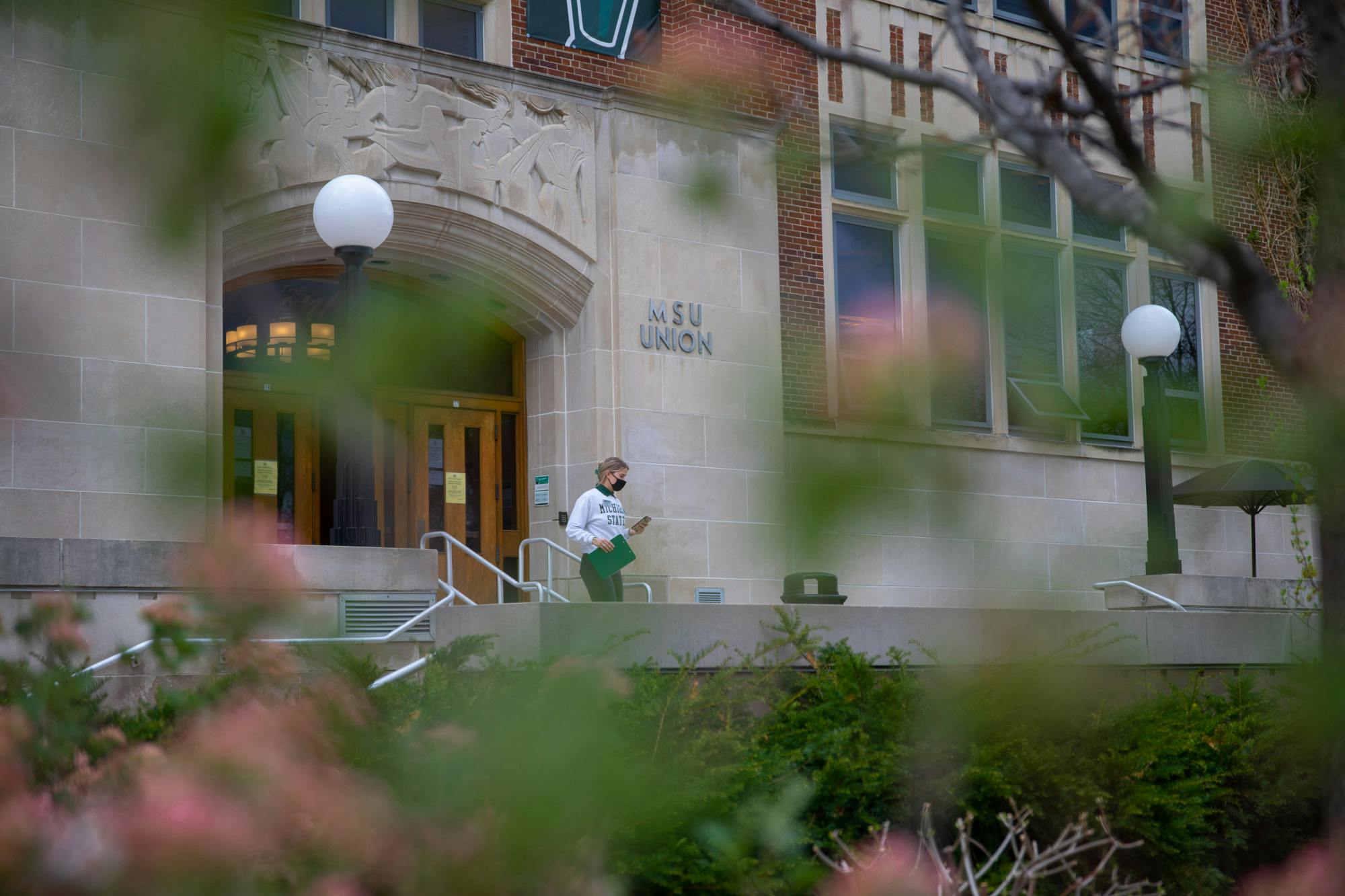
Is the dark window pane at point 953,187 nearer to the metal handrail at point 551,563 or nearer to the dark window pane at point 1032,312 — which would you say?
the dark window pane at point 1032,312

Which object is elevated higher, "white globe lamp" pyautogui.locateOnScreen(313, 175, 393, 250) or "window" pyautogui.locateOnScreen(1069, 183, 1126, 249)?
"white globe lamp" pyautogui.locateOnScreen(313, 175, 393, 250)

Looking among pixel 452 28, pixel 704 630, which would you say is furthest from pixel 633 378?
pixel 704 630

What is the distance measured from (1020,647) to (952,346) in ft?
1.32

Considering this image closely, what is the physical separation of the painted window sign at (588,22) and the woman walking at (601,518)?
5169 millimetres

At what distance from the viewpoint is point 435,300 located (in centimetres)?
125

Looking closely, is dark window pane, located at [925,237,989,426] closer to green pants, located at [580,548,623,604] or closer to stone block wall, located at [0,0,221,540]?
stone block wall, located at [0,0,221,540]

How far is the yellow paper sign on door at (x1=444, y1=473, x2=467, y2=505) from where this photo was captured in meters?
14.9

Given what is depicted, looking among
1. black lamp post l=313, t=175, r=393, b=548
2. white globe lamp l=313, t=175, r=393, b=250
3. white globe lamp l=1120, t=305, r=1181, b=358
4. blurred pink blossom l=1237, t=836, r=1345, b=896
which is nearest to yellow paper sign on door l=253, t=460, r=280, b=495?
black lamp post l=313, t=175, r=393, b=548

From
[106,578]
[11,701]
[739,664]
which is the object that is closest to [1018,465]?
[11,701]

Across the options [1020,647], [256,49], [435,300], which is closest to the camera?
[435,300]

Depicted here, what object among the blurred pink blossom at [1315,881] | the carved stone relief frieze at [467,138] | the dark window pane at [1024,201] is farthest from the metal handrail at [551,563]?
the dark window pane at [1024,201]

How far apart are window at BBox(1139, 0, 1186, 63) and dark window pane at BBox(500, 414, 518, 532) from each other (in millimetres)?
12510

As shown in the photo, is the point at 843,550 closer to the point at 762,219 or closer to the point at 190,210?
the point at 190,210

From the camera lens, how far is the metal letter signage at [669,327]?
14461mm
